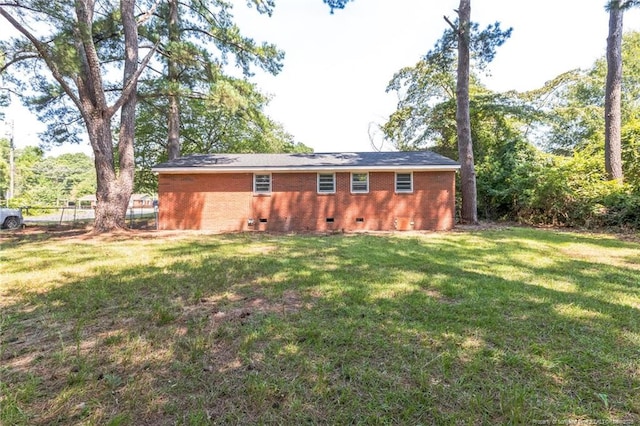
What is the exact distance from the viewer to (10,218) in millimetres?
13875

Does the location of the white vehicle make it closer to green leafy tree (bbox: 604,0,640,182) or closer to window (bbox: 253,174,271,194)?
window (bbox: 253,174,271,194)

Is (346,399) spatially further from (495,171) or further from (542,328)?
(495,171)

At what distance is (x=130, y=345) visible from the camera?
115 inches

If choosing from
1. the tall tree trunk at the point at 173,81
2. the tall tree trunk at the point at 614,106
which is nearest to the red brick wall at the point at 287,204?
the tall tree trunk at the point at 173,81

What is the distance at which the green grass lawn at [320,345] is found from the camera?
208 cm

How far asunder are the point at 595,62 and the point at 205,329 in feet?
118

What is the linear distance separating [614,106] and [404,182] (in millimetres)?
8728

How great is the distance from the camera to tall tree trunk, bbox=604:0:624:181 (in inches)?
485

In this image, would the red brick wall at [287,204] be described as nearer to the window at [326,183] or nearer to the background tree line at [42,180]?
the window at [326,183]

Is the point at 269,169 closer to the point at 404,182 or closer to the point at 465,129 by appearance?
the point at 404,182

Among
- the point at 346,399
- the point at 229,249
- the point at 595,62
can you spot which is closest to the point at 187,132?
the point at 229,249

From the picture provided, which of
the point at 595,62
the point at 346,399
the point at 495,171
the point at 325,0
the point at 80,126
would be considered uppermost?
the point at 595,62

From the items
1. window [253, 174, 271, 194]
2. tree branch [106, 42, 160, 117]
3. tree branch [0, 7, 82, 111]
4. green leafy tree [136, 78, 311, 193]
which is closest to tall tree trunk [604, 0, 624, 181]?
window [253, 174, 271, 194]

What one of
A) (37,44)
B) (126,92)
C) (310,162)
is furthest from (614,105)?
(37,44)
